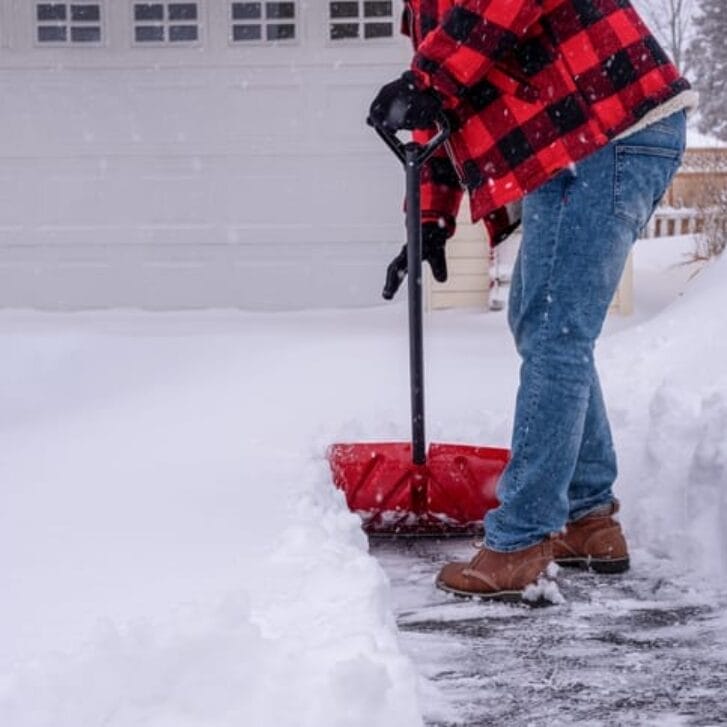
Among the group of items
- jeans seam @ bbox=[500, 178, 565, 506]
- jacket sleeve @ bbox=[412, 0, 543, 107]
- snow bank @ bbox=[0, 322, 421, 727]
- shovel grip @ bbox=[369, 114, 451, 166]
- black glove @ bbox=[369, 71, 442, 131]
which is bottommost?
snow bank @ bbox=[0, 322, 421, 727]

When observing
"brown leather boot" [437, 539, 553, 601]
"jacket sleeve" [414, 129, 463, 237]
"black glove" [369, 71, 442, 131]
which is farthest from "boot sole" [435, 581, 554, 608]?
"black glove" [369, 71, 442, 131]

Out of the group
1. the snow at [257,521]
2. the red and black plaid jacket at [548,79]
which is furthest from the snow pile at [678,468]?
the red and black plaid jacket at [548,79]

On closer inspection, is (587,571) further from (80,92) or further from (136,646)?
(80,92)

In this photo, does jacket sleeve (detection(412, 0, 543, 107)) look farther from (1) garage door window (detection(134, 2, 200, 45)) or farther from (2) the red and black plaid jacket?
(1) garage door window (detection(134, 2, 200, 45))

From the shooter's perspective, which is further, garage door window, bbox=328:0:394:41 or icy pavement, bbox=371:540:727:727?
garage door window, bbox=328:0:394:41

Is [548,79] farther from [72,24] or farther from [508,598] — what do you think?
[72,24]

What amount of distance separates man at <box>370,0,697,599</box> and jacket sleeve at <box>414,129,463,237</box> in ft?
0.98

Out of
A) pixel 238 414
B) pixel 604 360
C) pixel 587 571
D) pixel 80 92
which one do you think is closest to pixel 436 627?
pixel 587 571

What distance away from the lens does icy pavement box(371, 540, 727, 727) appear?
2.13 meters

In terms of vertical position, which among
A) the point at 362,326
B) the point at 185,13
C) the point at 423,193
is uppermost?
the point at 185,13

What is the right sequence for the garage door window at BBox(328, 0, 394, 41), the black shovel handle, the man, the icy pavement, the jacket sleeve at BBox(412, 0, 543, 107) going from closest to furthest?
the icy pavement → the jacket sleeve at BBox(412, 0, 543, 107) → the man → the black shovel handle → the garage door window at BBox(328, 0, 394, 41)

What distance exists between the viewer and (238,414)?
475 centimetres

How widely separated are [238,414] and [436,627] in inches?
89.2

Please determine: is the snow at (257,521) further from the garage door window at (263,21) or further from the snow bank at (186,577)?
the garage door window at (263,21)
